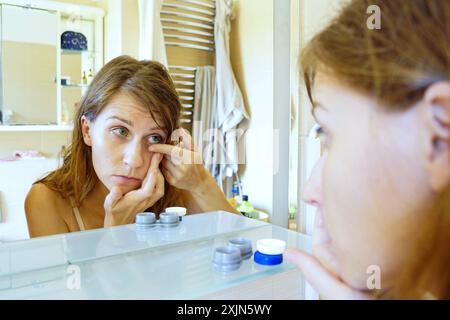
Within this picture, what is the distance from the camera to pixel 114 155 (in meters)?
0.76

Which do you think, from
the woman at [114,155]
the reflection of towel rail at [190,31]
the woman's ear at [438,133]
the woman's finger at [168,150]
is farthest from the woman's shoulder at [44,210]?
the woman's ear at [438,133]

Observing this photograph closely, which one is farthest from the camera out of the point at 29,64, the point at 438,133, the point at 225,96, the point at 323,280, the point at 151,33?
the point at 225,96

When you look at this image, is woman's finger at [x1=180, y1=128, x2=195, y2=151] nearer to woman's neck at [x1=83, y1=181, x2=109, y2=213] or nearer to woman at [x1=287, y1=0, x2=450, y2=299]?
woman's neck at [x1=83, y1=181, x2=109, y2=213]

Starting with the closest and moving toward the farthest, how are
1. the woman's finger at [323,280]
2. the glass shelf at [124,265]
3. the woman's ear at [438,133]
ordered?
the woman's ear at [438,133] < the woman's finger at [323,280] < the glass shelf at [124,265]

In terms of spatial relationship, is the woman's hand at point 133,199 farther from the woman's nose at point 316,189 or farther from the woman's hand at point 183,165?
the woman's nose at point 316,189

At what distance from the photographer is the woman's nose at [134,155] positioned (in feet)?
2.49

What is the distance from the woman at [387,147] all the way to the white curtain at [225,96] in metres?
0.53

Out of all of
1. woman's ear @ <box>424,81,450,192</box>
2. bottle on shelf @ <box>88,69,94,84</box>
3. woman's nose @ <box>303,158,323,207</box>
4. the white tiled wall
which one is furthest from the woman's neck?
woman's ear @ <box>424,81,450,192</box>

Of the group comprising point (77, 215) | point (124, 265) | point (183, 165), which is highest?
point (183, 165)

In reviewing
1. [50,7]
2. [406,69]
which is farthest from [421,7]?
[50,7]

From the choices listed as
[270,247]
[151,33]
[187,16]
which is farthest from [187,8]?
[270,247]

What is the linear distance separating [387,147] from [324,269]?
17 cm

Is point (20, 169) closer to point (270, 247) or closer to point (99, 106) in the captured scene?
point (99, 106)
